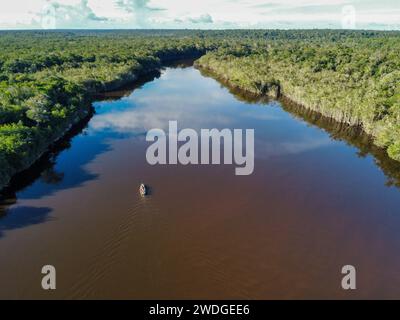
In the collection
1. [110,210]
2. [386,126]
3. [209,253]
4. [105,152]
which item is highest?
[386,126]

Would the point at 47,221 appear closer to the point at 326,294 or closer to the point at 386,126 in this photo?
the point at 326,294

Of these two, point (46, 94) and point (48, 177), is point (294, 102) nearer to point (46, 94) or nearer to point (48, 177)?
point (46, 94)

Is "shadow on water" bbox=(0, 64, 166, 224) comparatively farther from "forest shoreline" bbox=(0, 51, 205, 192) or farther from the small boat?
the small boat

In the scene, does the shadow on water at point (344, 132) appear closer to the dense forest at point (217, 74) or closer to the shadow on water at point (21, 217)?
the dense forest at point (217, 74)

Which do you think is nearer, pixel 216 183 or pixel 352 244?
pixel 352 244

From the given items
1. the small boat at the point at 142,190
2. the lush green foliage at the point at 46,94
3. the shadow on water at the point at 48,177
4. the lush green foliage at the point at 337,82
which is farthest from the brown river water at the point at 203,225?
the lush green foliage at the point at 337,82

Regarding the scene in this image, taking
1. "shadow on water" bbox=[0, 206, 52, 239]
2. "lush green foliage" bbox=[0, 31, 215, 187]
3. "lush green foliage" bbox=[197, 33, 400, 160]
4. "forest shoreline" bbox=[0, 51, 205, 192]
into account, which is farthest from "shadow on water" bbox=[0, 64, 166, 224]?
"lush green foliage" bbox=[197, 33, 400, 160]

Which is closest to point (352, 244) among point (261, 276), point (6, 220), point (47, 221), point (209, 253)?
point (261, 276)
